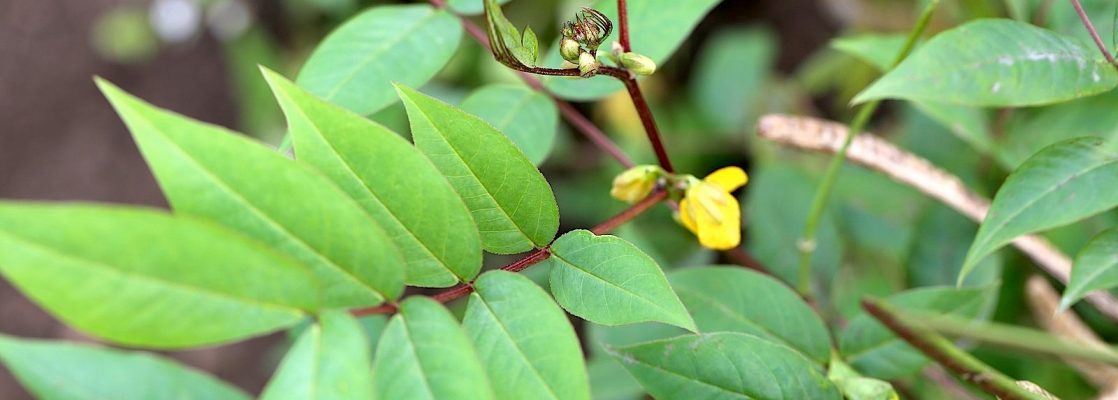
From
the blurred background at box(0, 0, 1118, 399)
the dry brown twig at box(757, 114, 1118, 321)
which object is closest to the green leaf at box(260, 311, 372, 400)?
the dry brown twig at box(757, 114, 1118, 321)

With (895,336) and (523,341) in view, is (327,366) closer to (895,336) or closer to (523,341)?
(523,341)

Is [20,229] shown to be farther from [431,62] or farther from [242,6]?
[242,6]

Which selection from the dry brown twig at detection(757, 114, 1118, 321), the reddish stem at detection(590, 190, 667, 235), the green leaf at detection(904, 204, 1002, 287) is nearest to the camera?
the reddish stem at detection(590, 190, 667, 235)

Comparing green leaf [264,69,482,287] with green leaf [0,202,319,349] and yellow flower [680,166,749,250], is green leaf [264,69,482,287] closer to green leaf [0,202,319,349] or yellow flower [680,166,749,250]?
green leaf [0,202,319,349]

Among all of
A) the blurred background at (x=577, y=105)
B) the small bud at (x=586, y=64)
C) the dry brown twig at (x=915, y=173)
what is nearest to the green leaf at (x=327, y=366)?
the small bud at (x=586, y=64)

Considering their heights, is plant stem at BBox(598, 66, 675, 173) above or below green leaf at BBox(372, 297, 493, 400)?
above

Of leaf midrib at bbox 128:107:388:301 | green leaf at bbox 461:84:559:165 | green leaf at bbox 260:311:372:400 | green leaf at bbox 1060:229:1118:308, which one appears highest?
leaf midrib at bbox 128:107:388:301
